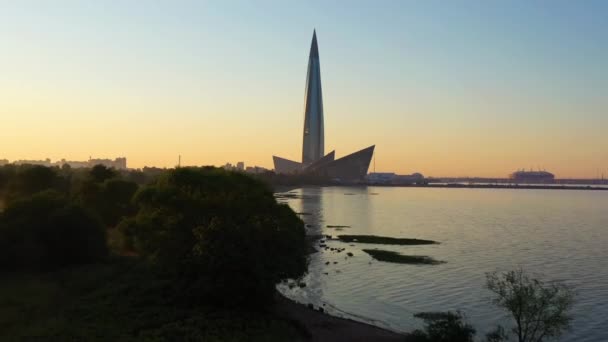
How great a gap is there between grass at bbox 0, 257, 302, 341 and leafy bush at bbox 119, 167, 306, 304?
999mm

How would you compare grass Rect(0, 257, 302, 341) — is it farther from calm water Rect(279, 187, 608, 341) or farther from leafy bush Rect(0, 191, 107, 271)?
calm water Rect(279, 187, 608, 341)

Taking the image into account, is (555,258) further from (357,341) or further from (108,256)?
(108,256)

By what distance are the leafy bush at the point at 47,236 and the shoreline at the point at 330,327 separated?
527 inches

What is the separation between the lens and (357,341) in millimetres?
22672

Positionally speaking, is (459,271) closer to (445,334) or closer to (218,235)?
(445,334)

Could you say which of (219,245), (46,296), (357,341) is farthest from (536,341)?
(46,296)

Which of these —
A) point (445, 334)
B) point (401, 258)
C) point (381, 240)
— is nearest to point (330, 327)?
point (445, 334)

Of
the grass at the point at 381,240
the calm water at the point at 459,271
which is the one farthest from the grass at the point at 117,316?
the grass at the point at 381,240

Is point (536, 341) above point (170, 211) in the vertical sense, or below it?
below

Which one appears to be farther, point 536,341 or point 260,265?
point 260,265

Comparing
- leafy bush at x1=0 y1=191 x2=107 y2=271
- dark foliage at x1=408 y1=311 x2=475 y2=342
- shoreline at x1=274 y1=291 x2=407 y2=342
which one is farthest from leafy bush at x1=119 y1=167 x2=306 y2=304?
dark foliage at x1=408 y1=311 x2=475 y2=342

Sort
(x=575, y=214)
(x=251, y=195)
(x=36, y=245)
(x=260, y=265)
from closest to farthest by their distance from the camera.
Answer: (x=260, y=265) < (x=251, y=195) < (x=36, y=245) < (x=575, y=214)

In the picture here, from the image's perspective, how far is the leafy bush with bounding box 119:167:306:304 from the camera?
75.2 feet

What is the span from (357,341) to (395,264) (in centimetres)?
1837
